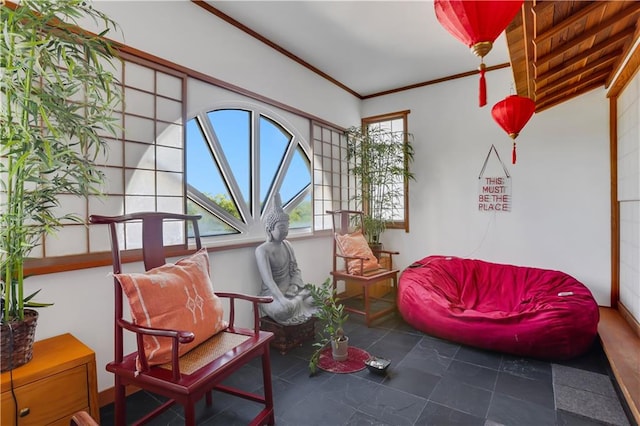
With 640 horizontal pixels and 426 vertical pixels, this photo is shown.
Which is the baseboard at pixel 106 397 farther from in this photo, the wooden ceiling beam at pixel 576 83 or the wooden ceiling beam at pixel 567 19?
the wooden ceiling beam at pixel 576 83

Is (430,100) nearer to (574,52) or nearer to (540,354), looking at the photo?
(574,52)

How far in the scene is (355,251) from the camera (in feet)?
12.3

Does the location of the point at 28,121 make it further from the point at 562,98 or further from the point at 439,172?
the point at 562,98

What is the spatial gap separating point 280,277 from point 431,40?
280 cm

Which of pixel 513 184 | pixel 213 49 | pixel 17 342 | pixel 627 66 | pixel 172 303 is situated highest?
pixel 213 49

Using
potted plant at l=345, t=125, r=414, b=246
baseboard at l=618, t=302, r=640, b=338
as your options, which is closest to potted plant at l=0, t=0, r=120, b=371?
potted plant at l=345, t=125, r=414, b=246

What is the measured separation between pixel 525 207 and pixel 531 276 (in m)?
0.86

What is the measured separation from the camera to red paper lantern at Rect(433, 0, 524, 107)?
4.18ft

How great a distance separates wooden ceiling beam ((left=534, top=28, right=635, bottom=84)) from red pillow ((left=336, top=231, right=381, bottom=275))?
7.81ft

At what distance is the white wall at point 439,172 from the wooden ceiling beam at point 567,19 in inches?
69.0

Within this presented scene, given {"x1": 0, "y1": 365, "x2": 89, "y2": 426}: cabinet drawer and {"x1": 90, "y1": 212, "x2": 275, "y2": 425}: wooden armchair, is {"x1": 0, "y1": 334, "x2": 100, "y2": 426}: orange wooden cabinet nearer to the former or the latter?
{"x1": 0, "y1": 365, "x2": 89, "y2": 426}: cabinet drawer

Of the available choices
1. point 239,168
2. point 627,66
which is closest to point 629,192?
point 627,66

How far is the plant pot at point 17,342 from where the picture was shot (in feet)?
4.47

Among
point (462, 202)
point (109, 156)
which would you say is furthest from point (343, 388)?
point (462, 202)
